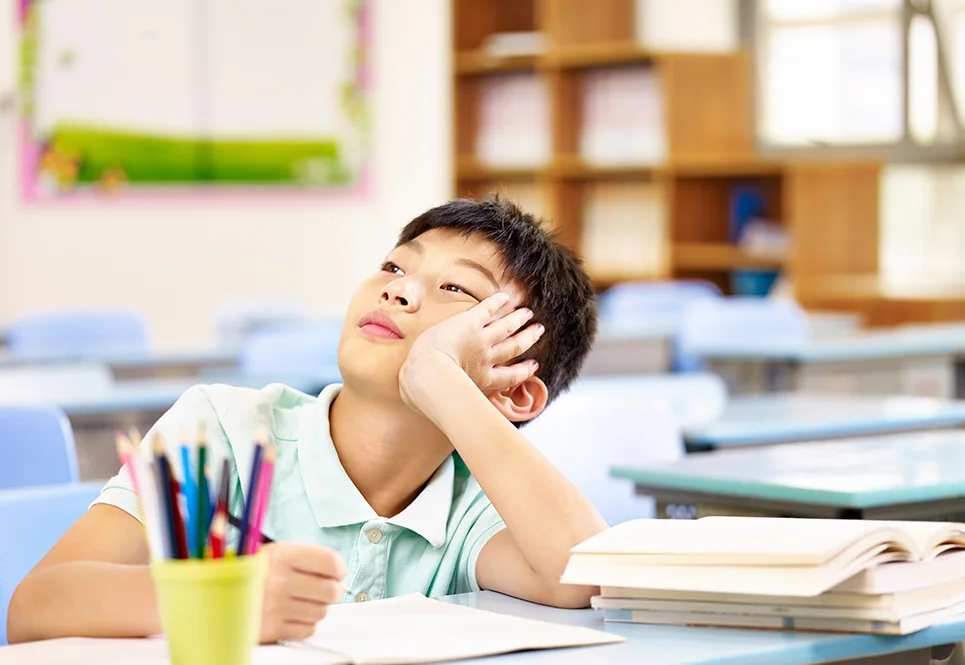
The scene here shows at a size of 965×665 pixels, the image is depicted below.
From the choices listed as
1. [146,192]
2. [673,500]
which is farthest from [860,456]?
[146,192]

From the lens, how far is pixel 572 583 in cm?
119

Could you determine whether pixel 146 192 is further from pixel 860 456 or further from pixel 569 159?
pixel 860 456

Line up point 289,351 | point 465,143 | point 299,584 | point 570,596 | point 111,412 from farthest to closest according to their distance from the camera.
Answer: point 465,143, point 289,351, point 111,412, point 570,596, point 299,584

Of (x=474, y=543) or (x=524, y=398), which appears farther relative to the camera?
(x=524, y=398)

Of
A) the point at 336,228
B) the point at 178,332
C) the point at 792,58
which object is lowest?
the point at 178,332

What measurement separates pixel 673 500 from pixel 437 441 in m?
0.70

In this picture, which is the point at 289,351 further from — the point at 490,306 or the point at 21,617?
the point at 21,617

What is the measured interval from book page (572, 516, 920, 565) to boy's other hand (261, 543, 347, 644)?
0.24m

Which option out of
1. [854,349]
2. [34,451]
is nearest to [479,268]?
[34,451]

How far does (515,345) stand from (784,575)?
440mm

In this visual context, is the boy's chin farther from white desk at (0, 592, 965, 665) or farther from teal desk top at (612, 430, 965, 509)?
teal desk top at (612, 430, 965, 509)

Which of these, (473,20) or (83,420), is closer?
(83,420)

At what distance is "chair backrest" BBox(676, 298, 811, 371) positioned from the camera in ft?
15.3

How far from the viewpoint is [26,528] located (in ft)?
4.81
